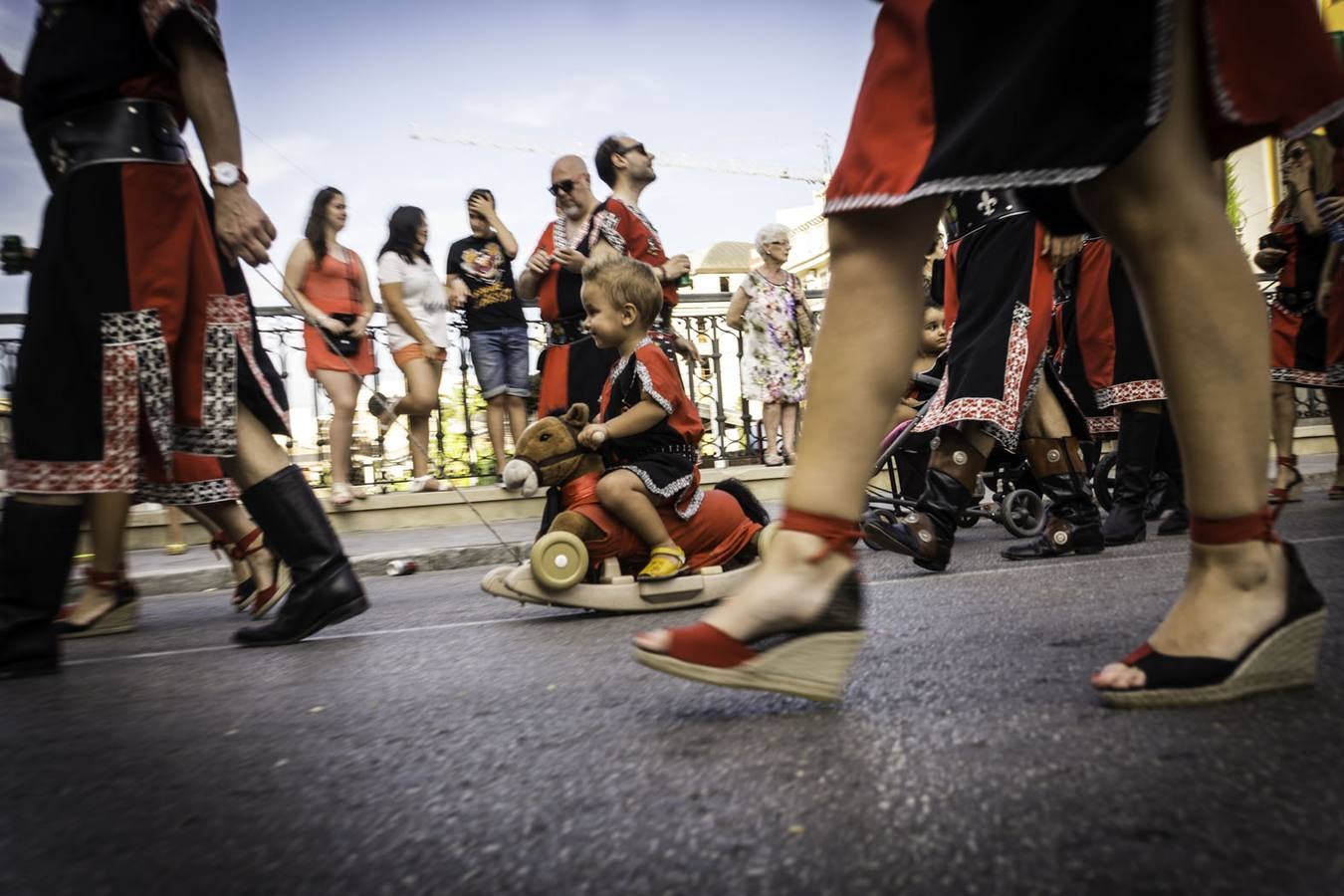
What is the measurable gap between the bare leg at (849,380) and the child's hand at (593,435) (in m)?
1.90

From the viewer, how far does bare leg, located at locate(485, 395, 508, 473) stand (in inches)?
314

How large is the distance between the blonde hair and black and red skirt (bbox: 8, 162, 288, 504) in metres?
1.34

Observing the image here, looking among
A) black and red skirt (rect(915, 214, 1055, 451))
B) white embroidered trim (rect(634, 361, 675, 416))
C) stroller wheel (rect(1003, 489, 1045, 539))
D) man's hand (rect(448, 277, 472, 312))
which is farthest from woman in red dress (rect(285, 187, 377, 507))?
black and red skirt (rect(915, 214, 1055, 451))

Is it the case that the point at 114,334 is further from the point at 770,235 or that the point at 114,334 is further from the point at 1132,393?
the point at 770,235

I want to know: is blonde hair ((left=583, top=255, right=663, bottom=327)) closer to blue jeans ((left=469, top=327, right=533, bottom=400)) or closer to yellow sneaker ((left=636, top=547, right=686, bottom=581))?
yellow sneaker ((left=636, top=547, right=686, bottom=581))

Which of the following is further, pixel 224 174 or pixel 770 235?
pixel 770 235

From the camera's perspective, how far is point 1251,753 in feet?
4.25

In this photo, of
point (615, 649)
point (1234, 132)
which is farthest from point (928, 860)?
point (615, 649)

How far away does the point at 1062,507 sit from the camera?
4.24m

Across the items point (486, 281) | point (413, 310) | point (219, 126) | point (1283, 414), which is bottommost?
point (1283, 414)

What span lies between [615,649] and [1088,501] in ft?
7.88

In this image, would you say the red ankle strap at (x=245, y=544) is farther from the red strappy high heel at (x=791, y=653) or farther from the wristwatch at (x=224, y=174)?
the red strappy high heel at (x=791, y=653)

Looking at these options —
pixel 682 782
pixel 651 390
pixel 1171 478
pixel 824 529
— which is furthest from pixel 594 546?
pixel 1171 478

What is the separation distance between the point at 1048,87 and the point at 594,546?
2356mm
